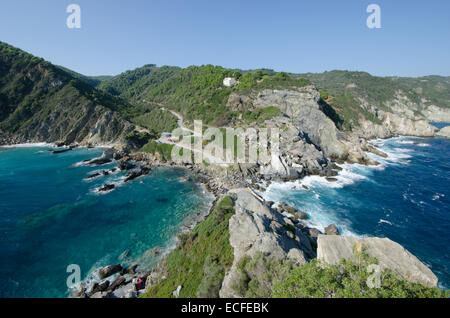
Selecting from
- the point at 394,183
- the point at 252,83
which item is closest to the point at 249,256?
the point at 394,183

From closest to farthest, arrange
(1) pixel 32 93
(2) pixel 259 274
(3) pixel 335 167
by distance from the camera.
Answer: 1. (2) pixel 259 274
2. (3) pixel 335 167
3. (1) pixel 32 93

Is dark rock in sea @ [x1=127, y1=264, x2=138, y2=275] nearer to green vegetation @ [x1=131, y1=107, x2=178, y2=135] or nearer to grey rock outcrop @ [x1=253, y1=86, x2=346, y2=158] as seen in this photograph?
grey rock outcrop @ [x1=253, y1=86, x2=346, y2=158]

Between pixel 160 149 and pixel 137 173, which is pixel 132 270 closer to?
pixel 137 173

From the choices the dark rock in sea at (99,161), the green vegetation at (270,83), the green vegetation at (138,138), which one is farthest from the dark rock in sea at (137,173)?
the green vegetation at (270,83)

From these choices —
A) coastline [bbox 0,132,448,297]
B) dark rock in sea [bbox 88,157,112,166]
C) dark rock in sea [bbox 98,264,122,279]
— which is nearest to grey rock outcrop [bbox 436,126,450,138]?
coastline [bbox 0,132,448,297]

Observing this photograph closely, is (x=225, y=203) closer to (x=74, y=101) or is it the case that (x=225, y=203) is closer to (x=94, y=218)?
(x=94, y=218)

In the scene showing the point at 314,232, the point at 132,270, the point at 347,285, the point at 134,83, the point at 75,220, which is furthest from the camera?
the point at 134,83

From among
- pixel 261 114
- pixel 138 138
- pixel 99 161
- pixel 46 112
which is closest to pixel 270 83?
pixel 261 114
